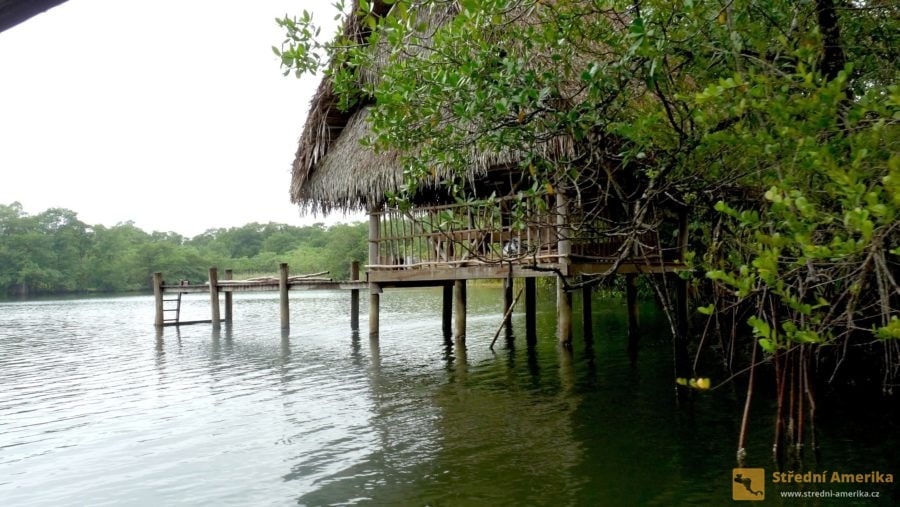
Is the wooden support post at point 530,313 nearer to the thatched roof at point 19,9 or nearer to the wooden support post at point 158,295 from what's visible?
the wooden support post at point 158,295

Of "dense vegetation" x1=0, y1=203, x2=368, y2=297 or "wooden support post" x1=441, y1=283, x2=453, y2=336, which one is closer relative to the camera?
"wooden support post" x1=441, y1=283, x2=453, y2=336

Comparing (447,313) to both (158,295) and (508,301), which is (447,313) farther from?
(158,295)

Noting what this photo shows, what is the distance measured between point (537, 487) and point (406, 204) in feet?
8.22

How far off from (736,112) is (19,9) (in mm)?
3037

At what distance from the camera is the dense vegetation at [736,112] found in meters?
2.81

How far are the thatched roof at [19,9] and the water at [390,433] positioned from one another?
3.90 metres

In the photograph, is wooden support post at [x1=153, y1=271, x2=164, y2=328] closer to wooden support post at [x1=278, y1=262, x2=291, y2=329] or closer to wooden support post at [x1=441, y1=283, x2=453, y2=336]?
wooden support post at [x1=278, y1=262, x2=291, y2=329]

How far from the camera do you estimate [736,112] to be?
10.4 feet

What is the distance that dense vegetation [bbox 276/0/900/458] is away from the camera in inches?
111

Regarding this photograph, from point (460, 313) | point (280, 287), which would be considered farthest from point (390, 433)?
point (280, 287)

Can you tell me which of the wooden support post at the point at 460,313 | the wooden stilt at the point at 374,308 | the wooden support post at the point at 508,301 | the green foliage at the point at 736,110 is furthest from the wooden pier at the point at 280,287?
the green foliage at the point at 736,110

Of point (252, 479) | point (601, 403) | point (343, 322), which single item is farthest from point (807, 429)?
point (343, 322)

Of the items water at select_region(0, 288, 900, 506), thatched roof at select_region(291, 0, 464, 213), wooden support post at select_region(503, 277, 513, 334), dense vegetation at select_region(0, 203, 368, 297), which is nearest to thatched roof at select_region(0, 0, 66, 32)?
water at select_region(0, 288, 900, 506)

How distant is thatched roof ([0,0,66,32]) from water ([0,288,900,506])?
3.90m
